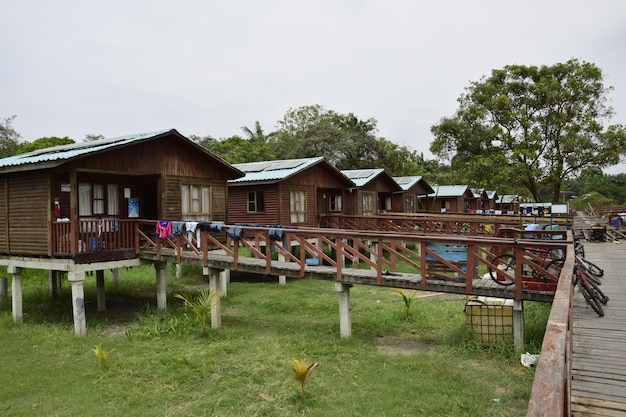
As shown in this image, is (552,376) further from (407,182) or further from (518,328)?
(407,182)

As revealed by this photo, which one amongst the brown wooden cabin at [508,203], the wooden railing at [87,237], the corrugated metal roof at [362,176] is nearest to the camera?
the wooden railing at [87,237]

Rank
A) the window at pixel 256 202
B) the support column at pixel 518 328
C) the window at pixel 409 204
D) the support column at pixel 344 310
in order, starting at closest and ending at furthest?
the support column at pixel 518 328 < the support column at pixel 344 310 < the window at pixel 256 202 < the window at pixel 409 204

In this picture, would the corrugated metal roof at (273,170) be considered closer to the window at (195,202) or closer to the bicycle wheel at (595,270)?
the window at (195,202)

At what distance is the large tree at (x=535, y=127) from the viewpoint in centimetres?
2541

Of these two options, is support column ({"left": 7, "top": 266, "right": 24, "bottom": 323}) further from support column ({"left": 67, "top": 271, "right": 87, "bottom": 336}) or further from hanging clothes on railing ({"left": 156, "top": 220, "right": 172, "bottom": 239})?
hanging clothes on railing ({"left": 156, "top": 220, "right": 172, "bottom": 239})

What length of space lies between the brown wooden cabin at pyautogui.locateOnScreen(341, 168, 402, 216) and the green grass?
12.5 m

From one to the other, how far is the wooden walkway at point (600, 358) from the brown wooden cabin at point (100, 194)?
1099cm

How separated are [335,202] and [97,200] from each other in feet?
49.1

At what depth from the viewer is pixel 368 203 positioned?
2791 centimetres

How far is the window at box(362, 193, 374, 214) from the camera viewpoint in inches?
1075

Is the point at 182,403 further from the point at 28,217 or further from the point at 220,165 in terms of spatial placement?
the point at 220,165

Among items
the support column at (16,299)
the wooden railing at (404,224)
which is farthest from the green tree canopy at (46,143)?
the support column at (16,299)

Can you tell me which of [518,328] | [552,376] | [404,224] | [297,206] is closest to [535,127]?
[404,224]

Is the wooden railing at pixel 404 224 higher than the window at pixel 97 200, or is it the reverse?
the window at pixel 97 200
